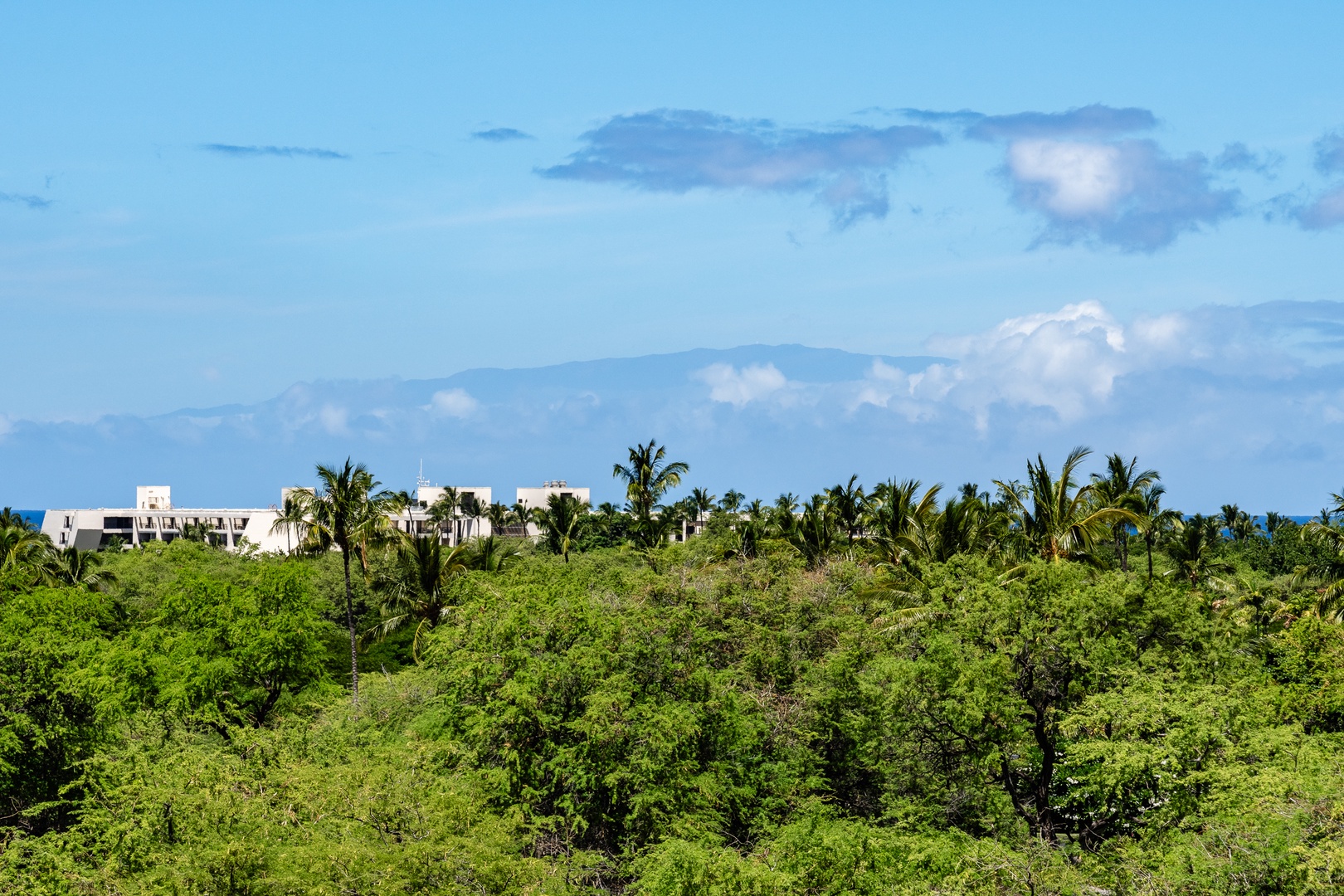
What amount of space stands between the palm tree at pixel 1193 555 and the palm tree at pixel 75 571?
57.3 meters

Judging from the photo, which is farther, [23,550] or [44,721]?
[23,550]

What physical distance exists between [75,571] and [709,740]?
4875 centimetres

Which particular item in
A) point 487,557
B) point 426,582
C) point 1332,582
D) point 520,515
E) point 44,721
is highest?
point 520,515

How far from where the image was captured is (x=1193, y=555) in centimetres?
8994

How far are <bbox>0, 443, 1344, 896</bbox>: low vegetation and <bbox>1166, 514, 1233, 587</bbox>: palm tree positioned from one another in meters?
33.1

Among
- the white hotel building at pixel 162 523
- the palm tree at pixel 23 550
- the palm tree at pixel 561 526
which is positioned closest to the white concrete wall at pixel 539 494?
the white hotel building at pixel 162 523

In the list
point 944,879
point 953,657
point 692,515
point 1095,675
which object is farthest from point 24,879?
point 692,515

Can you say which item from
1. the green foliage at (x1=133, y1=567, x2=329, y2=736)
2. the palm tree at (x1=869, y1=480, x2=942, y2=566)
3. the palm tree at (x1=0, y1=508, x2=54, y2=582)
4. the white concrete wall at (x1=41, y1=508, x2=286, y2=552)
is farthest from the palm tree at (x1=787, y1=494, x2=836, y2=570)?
the white concrete wall at (x1=41, y1=508, x2=286, y2=552)

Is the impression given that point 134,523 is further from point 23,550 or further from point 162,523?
point 23,550

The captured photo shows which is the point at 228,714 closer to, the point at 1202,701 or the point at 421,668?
the point at 421,668

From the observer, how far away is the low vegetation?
75.9 feet

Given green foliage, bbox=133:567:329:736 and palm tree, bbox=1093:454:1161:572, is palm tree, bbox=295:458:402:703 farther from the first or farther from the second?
palm tree, bbox=1093:454:1161:572

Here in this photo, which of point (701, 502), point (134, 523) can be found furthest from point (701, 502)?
point (134, 523)

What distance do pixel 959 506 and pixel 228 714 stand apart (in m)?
27.3
